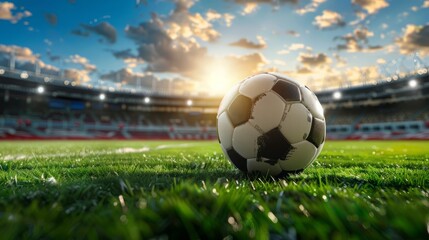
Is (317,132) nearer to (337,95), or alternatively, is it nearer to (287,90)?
(287,90)

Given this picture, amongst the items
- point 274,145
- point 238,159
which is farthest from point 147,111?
point 274,145

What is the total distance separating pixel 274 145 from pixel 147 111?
5408 cm

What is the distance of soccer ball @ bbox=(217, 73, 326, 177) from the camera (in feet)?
9.35

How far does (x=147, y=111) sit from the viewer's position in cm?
5531

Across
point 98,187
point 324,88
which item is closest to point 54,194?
point 98,187

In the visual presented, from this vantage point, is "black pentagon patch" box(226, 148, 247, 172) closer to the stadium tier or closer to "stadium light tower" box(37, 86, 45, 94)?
the stadium tier

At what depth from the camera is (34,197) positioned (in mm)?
1631

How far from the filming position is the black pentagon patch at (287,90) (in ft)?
9.73

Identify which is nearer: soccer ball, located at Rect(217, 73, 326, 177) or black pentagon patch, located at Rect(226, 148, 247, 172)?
soccer ball, located at Rect(217, 73, 326, 177)

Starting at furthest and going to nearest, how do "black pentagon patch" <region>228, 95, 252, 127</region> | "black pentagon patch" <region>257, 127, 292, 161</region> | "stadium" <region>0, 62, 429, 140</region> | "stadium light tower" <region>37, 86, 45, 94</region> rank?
"stadium light tower" <region>37, 86, 45, 94</region> → "stadium" <region>0, 62, 429, 140</region> → "black pentagon patch" <region>228, 95, 252, 127</region> → "black pentagon patch" <region>257, 127, 292, 161</region>

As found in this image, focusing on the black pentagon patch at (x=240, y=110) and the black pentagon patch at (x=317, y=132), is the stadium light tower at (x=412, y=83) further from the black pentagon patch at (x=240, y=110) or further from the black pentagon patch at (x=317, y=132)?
the black pentagon patch at (x=240, y=110)

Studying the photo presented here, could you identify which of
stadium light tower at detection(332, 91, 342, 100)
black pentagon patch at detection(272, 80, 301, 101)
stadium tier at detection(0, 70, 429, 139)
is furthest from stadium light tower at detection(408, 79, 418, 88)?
black pentagon patch at detection(272, 80, 301, 101)

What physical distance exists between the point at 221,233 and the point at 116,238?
1.16 ft

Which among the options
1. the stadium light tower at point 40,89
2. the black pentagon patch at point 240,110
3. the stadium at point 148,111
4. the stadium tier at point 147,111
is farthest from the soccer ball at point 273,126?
the stadium light tower at point 40,89
